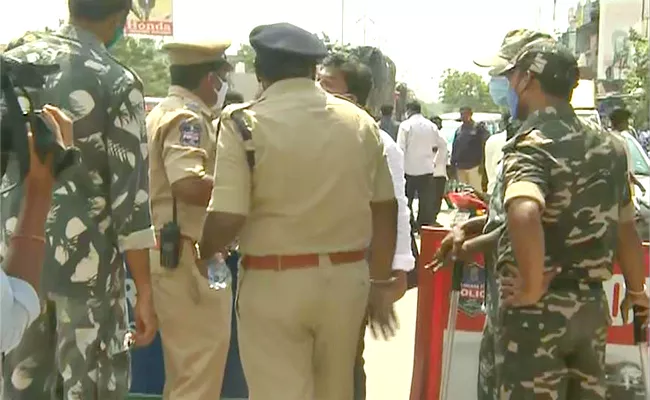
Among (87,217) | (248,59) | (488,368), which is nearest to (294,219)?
(87,217)

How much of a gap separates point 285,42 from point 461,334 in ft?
5.49

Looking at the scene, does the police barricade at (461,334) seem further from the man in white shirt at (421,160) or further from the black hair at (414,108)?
the black hair at (414,108)

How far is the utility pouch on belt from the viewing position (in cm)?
442

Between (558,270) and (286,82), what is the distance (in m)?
1.16

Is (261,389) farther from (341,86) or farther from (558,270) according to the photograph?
(341,86)

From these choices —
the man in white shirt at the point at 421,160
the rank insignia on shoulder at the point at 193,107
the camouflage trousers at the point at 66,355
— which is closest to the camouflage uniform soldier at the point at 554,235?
the camouflage trousers at the point at 66,355

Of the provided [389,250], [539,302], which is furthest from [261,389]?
[539,302]

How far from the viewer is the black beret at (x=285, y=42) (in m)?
3.62

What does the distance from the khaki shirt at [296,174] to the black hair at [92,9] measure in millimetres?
530

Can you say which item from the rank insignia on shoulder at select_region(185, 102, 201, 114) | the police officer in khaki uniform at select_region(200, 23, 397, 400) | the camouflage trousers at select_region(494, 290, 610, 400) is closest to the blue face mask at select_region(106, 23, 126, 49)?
the police officer in khaki uniform at select_region(200, 23, 397, 400)

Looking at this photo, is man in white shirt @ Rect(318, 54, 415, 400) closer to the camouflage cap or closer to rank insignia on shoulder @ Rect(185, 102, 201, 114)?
rank insignia on shoulder @ Rect(185, 102, 201, 114)

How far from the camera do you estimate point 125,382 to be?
138 inches

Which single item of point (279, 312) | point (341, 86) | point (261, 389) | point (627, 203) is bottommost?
point (261, 389)

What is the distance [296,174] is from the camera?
11.6 ft
